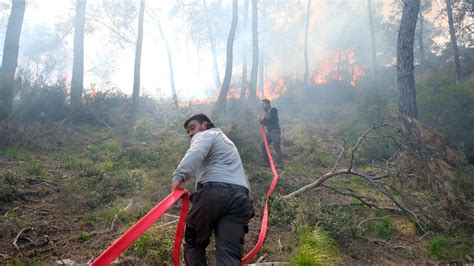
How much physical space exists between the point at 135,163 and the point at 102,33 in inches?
679

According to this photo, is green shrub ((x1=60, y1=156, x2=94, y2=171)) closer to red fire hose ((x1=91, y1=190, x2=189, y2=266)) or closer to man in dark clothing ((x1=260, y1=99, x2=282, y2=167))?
man in dark clothing ((x1=260, y1=99, x2=282, y2=167))

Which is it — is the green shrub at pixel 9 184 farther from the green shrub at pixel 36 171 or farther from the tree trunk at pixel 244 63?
the tree trunk at pixel 244 63

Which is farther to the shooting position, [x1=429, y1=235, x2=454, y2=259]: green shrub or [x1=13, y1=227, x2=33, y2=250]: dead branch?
[x1=429, y1=235, x2=454, y2=259]: green shrub

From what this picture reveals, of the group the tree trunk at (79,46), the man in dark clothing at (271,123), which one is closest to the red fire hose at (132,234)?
the man in dark clothing at (271,123)

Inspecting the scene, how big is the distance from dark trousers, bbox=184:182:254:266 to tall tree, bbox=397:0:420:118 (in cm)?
726

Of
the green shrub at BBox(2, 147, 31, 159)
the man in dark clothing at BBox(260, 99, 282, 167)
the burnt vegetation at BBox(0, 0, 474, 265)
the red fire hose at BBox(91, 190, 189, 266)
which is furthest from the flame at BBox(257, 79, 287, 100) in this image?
the red fire hose at BBox(91, 190, 189, 266)

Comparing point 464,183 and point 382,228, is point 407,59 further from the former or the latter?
point 382,228

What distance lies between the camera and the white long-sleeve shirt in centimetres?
316

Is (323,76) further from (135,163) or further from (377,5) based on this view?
(135,163)

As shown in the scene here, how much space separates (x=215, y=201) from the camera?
3109 mm

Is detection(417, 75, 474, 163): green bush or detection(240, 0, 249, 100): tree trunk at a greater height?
detection(240, 0, 249, 100): tree trunk

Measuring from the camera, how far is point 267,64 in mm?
34969

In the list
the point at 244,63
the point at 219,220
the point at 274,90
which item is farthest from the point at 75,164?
the point at 244,63

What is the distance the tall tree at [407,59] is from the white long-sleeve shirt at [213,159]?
7049 mm
